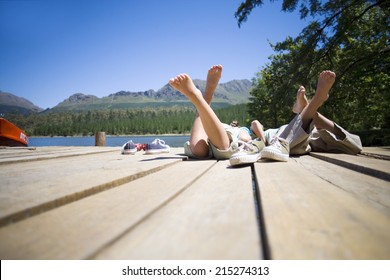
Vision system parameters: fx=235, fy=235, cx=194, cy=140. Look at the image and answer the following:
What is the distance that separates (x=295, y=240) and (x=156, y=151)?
2546 mm

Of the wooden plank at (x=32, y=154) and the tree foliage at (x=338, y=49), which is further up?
the tree foliage at (x=338, y=49)

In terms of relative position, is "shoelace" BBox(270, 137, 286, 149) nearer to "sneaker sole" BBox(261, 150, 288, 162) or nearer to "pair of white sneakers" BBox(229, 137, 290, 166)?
"pair of white sneakers" BBox(229, 137, 290, 166)

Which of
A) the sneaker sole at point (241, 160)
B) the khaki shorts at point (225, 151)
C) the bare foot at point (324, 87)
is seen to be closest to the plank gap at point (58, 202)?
the sneaker sole at point (241, 160)

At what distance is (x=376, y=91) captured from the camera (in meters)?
7.79

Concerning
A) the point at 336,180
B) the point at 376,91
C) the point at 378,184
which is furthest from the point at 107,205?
the point at 376,91

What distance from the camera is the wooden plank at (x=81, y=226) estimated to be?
1.54ft

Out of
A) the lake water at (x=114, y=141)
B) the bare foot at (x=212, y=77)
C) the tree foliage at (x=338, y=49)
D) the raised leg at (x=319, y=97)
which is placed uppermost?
the tree foliage at (x=338, y=49)

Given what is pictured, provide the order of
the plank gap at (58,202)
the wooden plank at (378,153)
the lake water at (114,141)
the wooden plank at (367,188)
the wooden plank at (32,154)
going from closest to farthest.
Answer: the plank gap at (58,202), the wooden plank at (367,188), the wooden plank at (378,153), the wooden plank at (32,154), the lake water at (114,141)

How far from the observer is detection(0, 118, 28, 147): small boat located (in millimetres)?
4473

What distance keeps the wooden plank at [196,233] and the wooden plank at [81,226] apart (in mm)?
25

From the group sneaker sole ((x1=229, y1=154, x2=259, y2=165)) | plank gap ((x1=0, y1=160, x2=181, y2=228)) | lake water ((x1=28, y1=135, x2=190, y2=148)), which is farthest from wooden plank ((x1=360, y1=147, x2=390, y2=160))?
lake water ((x1=28, y1=135, x2=190, y2=148))

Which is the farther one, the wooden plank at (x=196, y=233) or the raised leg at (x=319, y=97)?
the raised leg at (x=319, y=97)

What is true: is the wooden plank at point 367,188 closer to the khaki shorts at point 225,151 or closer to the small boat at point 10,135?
the khaki shorts at point 225,151
